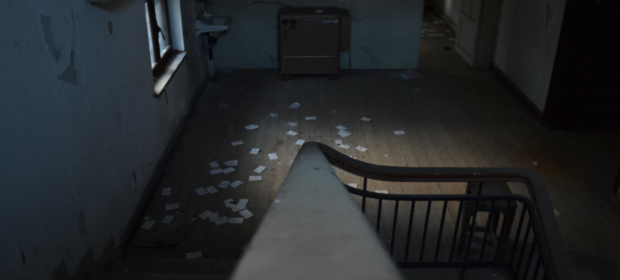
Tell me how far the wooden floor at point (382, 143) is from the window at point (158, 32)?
756 mm

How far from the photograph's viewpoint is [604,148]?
15.1ft

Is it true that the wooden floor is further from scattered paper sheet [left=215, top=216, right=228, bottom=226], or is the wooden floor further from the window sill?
the window sill

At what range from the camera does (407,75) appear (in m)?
6.68

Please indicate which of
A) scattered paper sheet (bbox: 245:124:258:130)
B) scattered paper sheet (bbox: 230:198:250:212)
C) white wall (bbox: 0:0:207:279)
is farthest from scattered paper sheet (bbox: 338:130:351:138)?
white wall (bbox: 0:0:207:279)

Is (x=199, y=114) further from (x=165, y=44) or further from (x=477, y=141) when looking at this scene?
(x=477, y=141)

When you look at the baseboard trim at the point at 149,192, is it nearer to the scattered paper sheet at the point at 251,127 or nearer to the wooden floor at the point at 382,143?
the wooden floor at the point at 382,143

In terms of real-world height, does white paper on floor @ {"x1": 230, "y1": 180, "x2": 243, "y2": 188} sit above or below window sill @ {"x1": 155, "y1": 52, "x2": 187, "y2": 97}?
below

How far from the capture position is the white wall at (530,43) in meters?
5.00

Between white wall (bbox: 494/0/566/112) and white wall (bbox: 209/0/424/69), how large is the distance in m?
1.17

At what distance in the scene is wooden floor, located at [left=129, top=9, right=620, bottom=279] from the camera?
3400 millimetres

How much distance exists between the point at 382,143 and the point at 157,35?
2.50 m

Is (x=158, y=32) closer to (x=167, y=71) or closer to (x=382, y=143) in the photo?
(x=167, y=71)

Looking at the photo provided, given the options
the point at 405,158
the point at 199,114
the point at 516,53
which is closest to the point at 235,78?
the point at 199,114

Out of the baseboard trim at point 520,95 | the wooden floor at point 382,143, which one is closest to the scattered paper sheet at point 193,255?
the wooden floor at point 382,143
